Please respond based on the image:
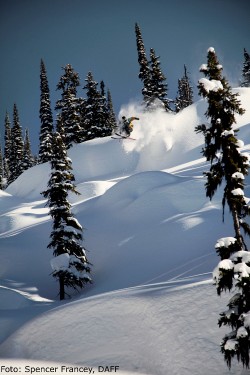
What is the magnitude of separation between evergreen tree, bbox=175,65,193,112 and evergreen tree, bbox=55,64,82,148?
86.2 ft

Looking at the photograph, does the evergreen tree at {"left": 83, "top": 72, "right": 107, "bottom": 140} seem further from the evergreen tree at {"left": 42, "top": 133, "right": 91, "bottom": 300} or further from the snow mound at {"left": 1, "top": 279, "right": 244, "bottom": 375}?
the snow mound at {"left": 1, "top": 279, "right": 244, "bottom": 375}

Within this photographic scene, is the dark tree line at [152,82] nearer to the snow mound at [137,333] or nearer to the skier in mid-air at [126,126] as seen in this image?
the skier in mid-air at [126,126]

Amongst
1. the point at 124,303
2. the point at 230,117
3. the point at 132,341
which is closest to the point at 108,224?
the point at 124,303

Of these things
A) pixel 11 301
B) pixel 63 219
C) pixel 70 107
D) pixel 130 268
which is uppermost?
pixel 70 107

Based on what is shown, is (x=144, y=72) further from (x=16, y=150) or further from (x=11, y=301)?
(x=11, y=301)

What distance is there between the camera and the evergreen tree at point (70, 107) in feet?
159

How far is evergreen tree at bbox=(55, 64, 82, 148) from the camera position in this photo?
159 feet

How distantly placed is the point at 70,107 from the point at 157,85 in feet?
43.0

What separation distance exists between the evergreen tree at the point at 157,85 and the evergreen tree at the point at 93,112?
7.22 metres

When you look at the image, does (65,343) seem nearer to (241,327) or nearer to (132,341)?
(132,341)

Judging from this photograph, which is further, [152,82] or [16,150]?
[16,150]

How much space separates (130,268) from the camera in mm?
18031

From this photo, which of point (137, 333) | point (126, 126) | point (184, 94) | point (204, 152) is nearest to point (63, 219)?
point (137, 333)

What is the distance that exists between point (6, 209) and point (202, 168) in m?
20.5
